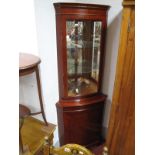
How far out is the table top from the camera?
122cm

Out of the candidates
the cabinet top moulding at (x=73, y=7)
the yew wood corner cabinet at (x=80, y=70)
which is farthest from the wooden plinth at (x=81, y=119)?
the cabinet top moulding at (x=73, y=7)

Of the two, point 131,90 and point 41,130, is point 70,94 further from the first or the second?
point 131,90

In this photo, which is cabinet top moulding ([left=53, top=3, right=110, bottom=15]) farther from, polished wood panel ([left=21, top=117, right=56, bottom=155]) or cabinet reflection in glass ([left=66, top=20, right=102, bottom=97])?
polished wood panel ([left=21, top=117, right=56, bottom=155])

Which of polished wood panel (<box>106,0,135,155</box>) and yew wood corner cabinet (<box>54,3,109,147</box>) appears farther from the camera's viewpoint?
yew wood corner cabinet (<box>54,3,109,147</box>)

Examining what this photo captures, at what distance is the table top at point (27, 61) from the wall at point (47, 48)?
102mm

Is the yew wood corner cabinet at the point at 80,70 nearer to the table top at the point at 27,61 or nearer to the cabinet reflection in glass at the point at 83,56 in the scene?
the cabinet reflection in glass at the point at 83,56

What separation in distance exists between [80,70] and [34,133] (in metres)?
0.84

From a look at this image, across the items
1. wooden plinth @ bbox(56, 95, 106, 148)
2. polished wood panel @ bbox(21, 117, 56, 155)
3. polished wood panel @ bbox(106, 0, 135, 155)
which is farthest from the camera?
wooden plinth @ bbox(56, 95, 106, 148)

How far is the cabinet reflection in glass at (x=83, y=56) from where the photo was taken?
1.65m

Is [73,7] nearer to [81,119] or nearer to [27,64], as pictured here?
[27,64]

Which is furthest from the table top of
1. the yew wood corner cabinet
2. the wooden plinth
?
the wooden plinth

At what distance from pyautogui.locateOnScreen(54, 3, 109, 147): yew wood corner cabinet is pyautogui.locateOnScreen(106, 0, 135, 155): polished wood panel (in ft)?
2.12

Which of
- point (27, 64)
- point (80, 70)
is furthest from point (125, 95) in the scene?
point (80, 70)
